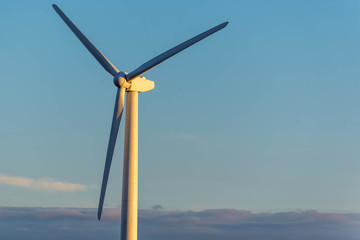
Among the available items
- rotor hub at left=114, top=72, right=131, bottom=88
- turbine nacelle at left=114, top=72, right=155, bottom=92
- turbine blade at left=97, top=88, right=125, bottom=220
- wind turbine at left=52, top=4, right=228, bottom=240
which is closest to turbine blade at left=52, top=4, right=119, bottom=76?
wind turbine at left=52, top=4, right=228, bottom=240

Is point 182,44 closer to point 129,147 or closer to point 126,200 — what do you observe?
point 129,147

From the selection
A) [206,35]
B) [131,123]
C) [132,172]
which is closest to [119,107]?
[131,123]

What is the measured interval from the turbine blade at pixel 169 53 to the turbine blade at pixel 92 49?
95.0 inches

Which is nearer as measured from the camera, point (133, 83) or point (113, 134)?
point (113, 134)

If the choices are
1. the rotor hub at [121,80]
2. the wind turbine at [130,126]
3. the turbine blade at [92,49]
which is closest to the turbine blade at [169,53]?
the wind turbine at [130,126]

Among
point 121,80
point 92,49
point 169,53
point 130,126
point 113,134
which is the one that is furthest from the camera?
point 92,49

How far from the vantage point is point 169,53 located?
56938 mm

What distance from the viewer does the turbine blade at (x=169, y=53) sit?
5694 cm

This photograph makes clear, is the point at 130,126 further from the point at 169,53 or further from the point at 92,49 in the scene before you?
the point at 92,49

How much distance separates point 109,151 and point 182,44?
11.5 metres

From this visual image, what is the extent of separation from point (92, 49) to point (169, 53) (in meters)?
8.05

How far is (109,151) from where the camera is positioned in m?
55.4

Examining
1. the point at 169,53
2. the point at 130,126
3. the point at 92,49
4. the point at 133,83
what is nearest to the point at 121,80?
the point at 133,83

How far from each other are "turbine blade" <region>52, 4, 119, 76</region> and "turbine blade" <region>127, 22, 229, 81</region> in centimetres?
241
